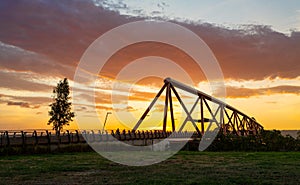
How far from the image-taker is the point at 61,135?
3356 cm

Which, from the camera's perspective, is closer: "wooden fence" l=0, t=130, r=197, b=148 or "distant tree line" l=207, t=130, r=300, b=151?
"wooden fence" l=0, t=130, r=197, b=148

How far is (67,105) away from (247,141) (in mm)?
33166

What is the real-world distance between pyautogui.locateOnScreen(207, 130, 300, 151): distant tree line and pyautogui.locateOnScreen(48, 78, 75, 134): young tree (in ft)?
98.7

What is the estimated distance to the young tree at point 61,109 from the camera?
195ft

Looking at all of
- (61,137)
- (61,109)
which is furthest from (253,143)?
(61,109)

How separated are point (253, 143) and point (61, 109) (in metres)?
33.8

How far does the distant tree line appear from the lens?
36.3 m

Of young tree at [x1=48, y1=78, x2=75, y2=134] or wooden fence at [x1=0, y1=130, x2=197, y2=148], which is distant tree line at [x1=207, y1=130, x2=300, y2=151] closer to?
wooden fence at [x1=0, y1=130, x2=197, y2=148]

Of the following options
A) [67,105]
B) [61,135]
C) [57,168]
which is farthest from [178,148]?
[67,105]

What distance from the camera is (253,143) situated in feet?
120

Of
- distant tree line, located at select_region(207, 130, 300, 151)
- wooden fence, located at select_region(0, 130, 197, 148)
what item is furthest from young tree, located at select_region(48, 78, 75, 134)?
distant tree line, located at select_region(207, 130, 300, 151)

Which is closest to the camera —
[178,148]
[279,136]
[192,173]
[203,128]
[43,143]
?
[192,173]

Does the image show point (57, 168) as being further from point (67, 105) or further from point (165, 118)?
point (67, 105)

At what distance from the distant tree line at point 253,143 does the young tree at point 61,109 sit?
30069 mm
